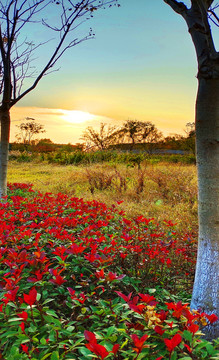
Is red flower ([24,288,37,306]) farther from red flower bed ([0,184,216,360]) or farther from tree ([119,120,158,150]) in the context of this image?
tree ([119,120,158,150])

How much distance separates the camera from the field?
131cm

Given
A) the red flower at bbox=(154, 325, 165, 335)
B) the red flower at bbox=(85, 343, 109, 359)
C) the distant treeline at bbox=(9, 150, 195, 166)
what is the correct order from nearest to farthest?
1. the red flower at bbox=(85, 343, 109, 359)
2. the red flower at bbox=(154, 325, 165, 335)
3. the distant treeline at bbox=(9, 150, 195, 166)

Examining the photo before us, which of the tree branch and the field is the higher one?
the tree branch

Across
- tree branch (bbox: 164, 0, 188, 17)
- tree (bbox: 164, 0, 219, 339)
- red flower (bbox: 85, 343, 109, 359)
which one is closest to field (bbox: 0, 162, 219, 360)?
red flower (bbox: 85, 343, 109, 359)

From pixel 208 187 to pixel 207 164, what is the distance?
0.15 meters

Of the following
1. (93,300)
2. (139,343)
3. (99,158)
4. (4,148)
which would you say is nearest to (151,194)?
(4,148)

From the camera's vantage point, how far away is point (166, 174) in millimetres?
7684

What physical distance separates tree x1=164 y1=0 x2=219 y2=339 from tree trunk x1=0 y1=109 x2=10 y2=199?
421cm

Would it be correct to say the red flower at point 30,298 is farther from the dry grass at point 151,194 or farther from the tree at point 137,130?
the tree at point 137,130

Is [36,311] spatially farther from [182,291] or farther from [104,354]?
[182,291]

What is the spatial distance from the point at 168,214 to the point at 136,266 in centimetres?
293

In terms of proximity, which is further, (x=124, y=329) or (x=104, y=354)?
(x=124, y=329)

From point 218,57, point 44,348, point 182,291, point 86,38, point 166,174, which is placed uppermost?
point 86,38

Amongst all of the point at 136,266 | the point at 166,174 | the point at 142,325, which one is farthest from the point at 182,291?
the point at 166,174
